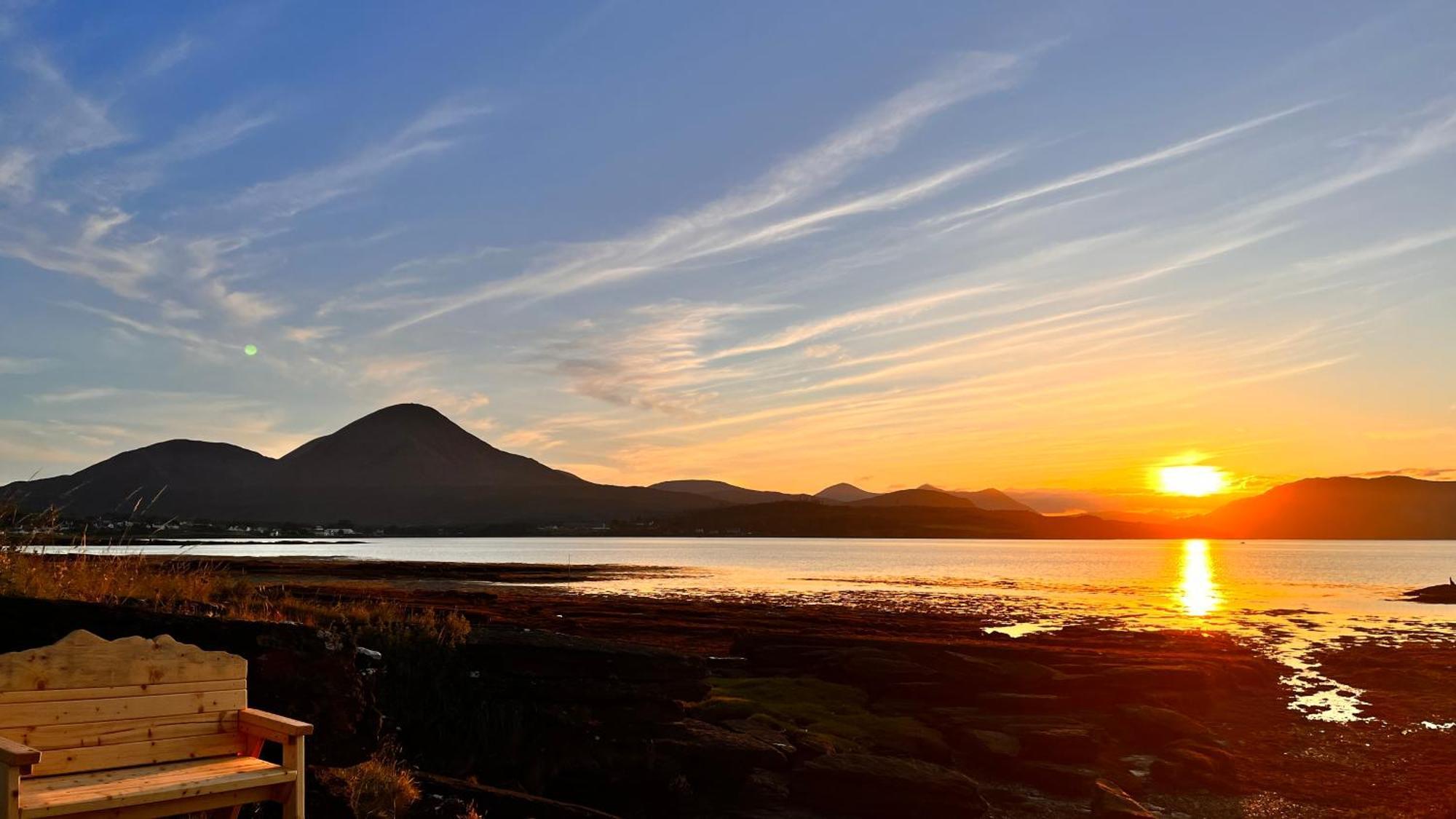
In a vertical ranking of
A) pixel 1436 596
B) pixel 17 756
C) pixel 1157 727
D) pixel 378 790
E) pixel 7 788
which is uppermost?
pixel 17 756

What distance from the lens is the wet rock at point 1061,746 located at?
16.2m

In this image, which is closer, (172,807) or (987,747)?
(172,807)

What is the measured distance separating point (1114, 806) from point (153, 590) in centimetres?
1225

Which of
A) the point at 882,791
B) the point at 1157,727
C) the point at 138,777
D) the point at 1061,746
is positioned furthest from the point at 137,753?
the point at 1157,727

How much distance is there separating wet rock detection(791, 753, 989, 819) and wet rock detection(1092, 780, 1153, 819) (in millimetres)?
1501

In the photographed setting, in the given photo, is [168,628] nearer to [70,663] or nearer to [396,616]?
[70,663]

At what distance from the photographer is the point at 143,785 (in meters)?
5.91

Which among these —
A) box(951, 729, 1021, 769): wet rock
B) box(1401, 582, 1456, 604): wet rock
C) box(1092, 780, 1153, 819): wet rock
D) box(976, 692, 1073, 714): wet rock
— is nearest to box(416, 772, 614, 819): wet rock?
box(1092, 780, 1153, 819): wet rock

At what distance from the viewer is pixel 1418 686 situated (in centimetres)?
2559

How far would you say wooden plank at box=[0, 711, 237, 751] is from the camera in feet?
20.0

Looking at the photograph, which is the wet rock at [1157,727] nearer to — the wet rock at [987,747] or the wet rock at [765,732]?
the wet rock at [987,747]

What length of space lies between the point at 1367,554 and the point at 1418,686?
532ft

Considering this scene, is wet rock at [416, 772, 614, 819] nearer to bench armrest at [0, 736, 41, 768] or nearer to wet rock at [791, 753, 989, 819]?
wet rock at [791, 753, 989, 819]

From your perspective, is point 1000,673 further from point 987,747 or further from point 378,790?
point 378,790
